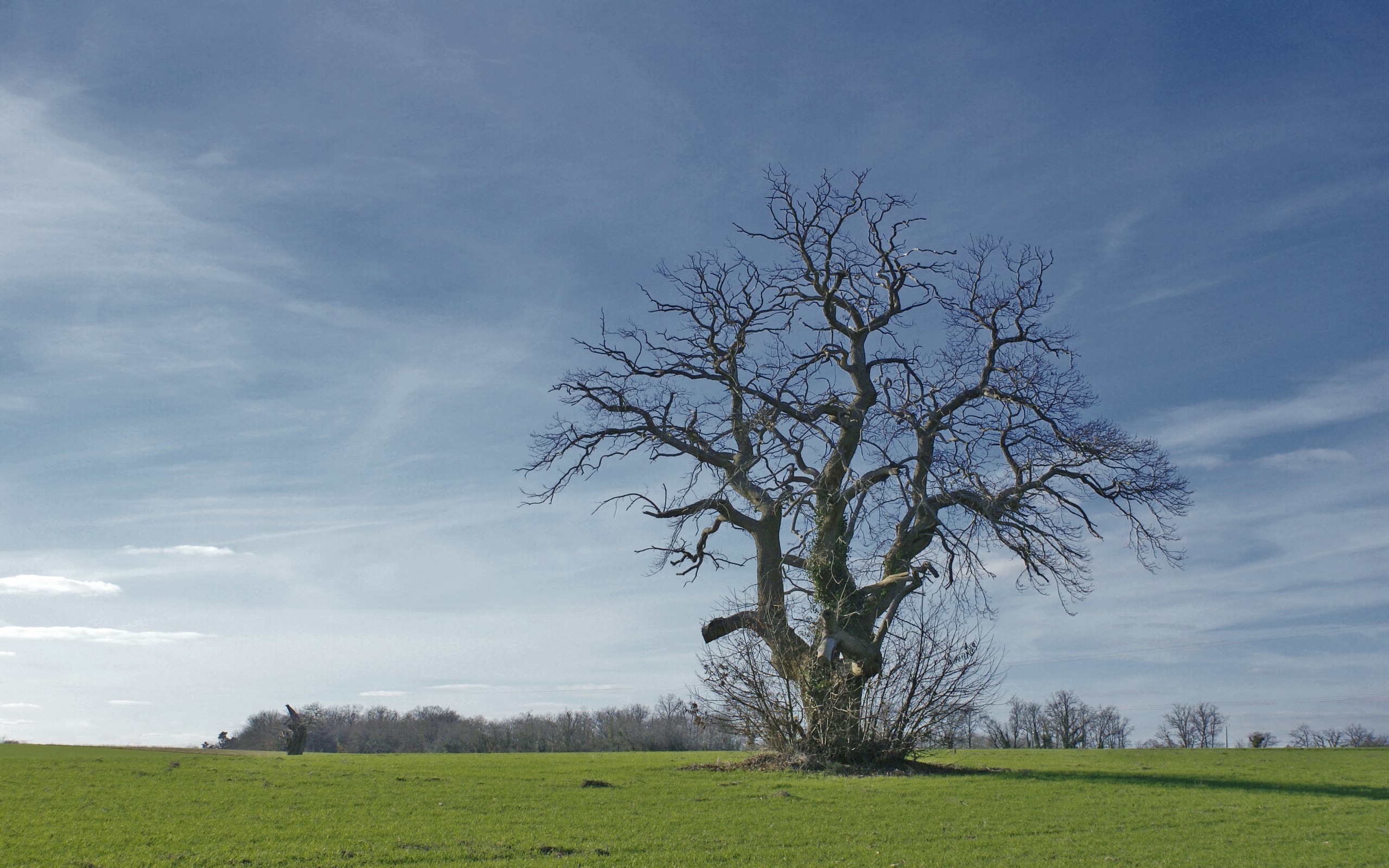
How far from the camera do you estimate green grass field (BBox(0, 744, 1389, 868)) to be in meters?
8.84

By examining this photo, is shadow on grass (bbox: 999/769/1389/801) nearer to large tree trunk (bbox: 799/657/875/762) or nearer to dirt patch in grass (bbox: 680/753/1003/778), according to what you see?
dirt patch in grass (bbox: 680/753/1003/778)

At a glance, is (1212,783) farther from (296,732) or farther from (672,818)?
(296,732)

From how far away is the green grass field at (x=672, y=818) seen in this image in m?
8.84

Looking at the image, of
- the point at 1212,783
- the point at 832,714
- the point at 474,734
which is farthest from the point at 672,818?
the point at 474,734

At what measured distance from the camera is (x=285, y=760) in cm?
2484

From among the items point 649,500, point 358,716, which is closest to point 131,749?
point 649,500

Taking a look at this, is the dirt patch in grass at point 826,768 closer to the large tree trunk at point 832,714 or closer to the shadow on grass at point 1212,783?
the large tree trunk at point 832,714

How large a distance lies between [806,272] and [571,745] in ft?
96.3

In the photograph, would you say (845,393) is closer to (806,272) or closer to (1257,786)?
(806,272)

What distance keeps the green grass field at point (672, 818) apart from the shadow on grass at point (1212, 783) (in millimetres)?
111

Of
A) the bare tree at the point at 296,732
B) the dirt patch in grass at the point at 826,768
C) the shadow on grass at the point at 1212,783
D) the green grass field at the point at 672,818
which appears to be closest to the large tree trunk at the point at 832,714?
the dirt patch in grass at the point at 826,768

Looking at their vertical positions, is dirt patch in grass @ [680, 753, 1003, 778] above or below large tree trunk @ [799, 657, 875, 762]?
below

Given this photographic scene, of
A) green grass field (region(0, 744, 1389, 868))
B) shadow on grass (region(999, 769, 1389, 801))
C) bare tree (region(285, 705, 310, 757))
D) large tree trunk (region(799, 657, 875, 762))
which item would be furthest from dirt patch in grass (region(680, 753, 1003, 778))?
bare tree (region(285, 705, 310, 757))

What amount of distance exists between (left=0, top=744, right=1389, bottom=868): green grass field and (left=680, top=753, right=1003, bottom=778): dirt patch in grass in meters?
0.68
